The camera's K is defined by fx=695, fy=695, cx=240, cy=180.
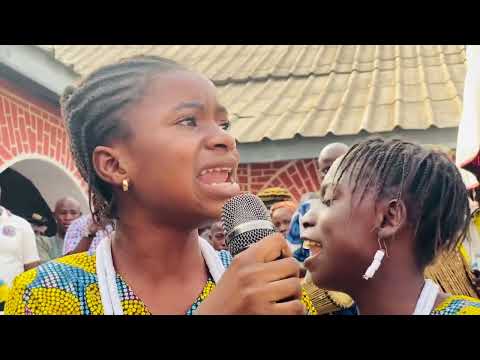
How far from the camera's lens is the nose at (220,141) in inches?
63.3

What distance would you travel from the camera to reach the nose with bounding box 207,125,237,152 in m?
1.61

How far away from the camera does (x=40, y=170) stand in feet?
20.1

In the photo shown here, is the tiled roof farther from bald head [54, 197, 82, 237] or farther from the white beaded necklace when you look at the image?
the white beaded necklace

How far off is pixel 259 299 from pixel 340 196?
703mm

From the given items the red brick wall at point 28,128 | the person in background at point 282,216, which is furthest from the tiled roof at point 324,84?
the person in background at point 282,216

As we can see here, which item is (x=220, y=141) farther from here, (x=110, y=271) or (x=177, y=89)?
(x=110, y=271)

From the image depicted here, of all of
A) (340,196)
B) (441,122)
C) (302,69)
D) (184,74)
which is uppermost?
(302,69)

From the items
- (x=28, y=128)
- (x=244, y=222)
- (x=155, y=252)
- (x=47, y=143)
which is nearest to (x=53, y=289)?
(x=155, y=252)

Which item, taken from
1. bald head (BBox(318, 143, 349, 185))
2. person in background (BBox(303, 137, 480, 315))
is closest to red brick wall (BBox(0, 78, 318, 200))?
bald head (BBox(318, 143, 349, 185))

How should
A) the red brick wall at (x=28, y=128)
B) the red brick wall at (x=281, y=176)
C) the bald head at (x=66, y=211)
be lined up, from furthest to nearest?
the red brick wall at (x=281, y=176) < the bald head at (x=66, y=211) < the red brick wall at (x=28, y=128)

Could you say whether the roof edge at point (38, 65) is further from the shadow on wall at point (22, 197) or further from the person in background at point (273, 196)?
the person in background at point (273, 196)

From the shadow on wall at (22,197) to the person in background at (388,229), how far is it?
15.5ft
